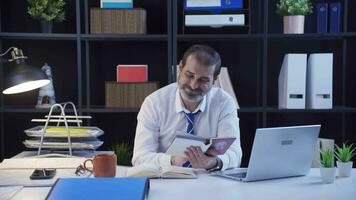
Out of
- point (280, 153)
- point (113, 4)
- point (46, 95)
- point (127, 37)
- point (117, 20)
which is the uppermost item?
point (113, 4)

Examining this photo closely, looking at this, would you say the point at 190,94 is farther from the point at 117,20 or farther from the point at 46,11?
the point at 46,11

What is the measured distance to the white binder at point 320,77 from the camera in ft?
10.2

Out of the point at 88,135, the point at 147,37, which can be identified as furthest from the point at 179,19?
the point at 88,135

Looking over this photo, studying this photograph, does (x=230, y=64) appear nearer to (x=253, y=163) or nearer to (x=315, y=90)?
(x=315, y=90)

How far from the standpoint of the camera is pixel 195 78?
2.41 m

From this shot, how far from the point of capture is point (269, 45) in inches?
139

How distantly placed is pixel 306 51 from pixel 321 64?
408 mm

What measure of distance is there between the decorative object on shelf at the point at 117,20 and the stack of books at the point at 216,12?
31 cm

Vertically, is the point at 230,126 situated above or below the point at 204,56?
below

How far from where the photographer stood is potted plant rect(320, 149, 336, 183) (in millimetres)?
1809

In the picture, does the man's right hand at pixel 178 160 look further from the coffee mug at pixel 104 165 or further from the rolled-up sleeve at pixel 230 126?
the coffee mug at pixel 104 165

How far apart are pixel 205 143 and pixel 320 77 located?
1470 mm

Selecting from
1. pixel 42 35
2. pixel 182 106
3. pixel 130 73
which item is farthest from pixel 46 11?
pixel 182 106

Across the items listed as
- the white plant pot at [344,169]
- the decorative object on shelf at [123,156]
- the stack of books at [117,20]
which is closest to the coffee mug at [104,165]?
the white plant pot at [344,169]
